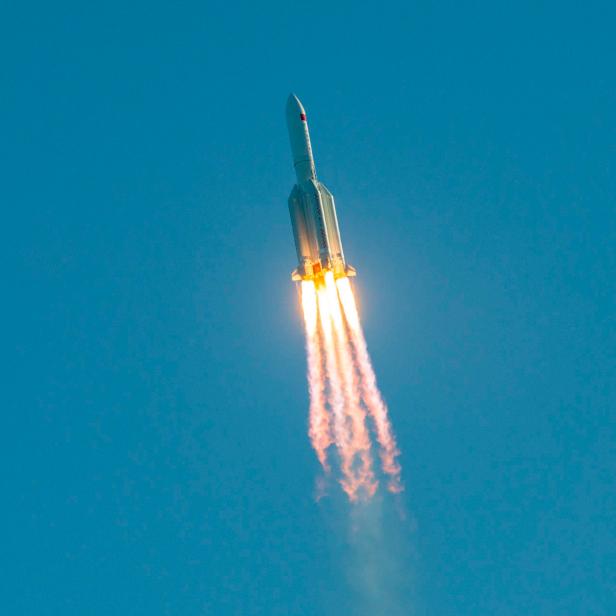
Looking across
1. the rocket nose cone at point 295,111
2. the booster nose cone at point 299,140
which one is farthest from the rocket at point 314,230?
the rocket nose cone at point 295,111

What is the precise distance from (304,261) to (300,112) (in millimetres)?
10979

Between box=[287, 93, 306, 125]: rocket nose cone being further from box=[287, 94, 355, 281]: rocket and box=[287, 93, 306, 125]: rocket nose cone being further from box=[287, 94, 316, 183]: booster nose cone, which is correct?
box=[287, 94, 355, 281]: rocket

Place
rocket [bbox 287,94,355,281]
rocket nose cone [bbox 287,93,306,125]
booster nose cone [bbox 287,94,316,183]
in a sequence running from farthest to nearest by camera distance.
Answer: rocket nose cone [bbox 287,93,306,125] → booster nose cone [bbox 287,94,316,183] → rocket [bbox 287,94,355,281]

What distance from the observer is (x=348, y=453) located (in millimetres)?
129750

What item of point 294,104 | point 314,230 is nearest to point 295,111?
point 294,104

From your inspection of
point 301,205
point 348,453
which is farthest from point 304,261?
point 348,453

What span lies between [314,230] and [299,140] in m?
7.27

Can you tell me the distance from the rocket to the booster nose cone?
66 millimetres

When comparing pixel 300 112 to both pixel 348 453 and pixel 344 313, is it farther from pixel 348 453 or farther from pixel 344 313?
pixel 348 453

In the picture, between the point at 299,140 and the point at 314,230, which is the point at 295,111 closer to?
the point at 299,140

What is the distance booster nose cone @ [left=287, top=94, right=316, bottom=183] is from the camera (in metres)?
125

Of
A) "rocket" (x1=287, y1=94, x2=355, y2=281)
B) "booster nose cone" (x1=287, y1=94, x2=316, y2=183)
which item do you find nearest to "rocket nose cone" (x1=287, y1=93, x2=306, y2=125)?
"booster nose cone" (x1=287, y1=94, x2=316, y2=183)

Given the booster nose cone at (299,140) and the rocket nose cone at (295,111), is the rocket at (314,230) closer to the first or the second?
the booster nose cone at (299,140)

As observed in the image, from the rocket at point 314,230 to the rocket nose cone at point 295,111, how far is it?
12.2 ft
